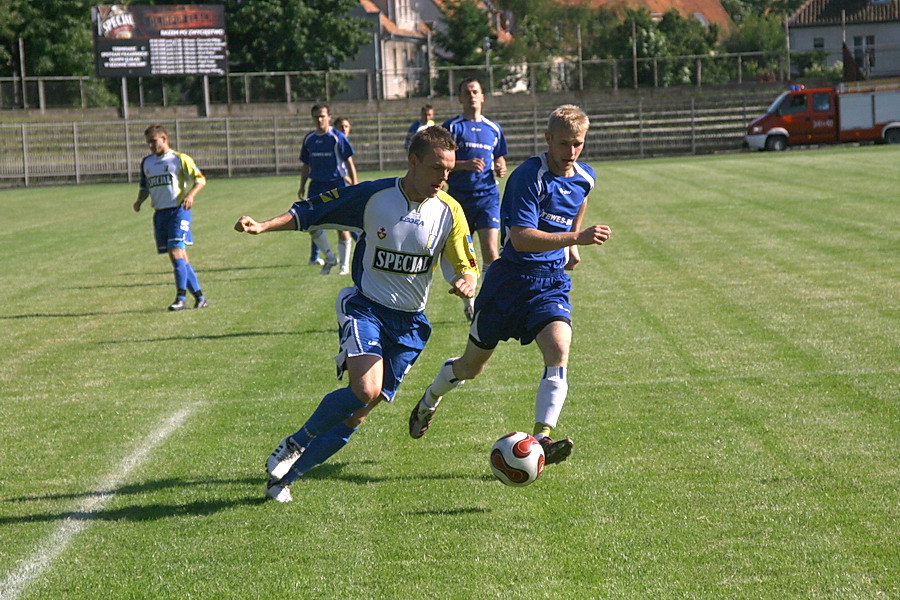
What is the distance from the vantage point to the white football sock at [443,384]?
637 cm

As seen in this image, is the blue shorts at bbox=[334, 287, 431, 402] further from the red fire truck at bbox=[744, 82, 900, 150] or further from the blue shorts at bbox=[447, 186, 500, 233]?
the red fire truck at bbox=[744, 82, 900, 150]

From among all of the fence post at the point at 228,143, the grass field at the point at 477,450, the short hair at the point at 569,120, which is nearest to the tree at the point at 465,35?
the fence post at the point at 228,143

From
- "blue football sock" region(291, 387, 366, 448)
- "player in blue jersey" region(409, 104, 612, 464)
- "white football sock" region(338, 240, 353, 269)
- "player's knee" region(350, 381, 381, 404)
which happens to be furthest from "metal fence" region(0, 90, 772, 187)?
"player's knee" region(350, 381, 381, 404)

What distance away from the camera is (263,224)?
17.9ft

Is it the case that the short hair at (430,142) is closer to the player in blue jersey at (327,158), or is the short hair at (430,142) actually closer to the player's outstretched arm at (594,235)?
the player's outstretched arm at (594,235)

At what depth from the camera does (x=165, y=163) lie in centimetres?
1234

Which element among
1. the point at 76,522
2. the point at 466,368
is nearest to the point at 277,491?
the point at 76,522

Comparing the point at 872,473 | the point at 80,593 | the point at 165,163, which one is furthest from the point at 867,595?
the point at 165,163

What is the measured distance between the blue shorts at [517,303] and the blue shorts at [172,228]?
680 cm

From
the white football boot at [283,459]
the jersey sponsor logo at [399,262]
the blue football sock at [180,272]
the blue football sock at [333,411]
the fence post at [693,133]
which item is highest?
the fence post at [693,133]

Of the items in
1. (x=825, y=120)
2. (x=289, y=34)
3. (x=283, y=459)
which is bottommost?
(x=283, y=459)

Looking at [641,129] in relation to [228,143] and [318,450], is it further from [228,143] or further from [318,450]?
[318,450]

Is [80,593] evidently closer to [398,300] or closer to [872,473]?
[398,300]

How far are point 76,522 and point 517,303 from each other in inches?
98.1
